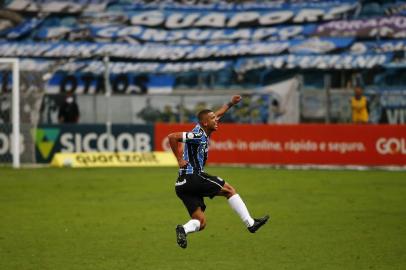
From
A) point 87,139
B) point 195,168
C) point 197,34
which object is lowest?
point 87,139

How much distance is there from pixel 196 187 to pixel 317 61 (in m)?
28.7

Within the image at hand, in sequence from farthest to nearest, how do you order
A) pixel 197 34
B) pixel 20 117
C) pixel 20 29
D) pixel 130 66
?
pixel 20 29
pixel 197 34
pixel 130 66
pixel 20 117

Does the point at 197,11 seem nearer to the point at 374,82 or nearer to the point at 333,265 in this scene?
the point at 374,82

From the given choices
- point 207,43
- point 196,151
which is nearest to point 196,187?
point 196,151

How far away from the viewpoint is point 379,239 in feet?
45.4

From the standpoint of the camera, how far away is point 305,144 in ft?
92.3

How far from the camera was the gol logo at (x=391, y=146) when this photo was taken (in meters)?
26.9

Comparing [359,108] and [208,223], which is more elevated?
[359,108]

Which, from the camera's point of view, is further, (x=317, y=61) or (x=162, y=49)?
(x=162, y=49)

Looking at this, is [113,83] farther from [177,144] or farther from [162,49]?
[177,144]

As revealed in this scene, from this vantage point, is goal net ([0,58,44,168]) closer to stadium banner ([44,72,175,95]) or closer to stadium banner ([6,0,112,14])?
stadium banner ([44,72,175,95])

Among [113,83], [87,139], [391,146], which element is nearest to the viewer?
[391,146]

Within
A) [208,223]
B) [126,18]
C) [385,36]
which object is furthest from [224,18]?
[208,223]

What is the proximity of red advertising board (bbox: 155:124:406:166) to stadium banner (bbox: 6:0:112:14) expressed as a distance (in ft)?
63.0
